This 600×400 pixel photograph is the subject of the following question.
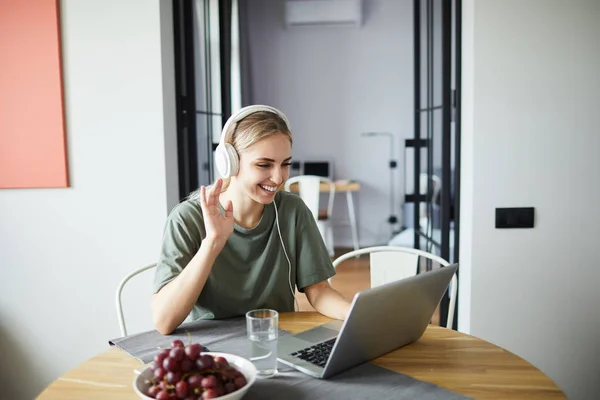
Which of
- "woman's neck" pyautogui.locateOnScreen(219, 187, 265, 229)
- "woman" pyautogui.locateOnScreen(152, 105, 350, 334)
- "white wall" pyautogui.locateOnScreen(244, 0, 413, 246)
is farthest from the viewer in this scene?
"white wall" pyautogui.locateOnScreen(244, 0, 413, 246)

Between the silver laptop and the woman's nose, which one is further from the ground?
the woman's nose

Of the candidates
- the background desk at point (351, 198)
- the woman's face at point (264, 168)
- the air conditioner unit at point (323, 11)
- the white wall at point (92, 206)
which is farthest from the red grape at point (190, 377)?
the air conditioner unit at point (323, 11)

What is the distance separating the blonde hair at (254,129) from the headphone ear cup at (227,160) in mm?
24

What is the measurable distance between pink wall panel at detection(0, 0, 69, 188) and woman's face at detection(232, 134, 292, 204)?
3.59 feet

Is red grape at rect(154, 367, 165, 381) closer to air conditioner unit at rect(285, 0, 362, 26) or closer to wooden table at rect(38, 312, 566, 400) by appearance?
wooden table at rect(38, 312, 566, 400)

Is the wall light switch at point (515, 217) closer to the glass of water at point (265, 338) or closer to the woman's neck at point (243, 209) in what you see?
the woman's neck at point (243, 209)

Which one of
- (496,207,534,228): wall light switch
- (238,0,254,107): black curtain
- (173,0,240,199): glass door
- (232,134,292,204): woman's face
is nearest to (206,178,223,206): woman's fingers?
(232,134,292,204): woman's face

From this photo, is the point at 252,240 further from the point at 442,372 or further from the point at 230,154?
the point at 442,372

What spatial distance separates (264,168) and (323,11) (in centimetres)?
456

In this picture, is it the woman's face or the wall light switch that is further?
the wall light switch

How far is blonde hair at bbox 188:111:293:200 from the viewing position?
4.78 feet

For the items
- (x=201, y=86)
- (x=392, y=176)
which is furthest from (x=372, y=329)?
(x=392, y=176)

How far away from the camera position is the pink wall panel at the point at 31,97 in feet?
6.97

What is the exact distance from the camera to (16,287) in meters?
2.26
